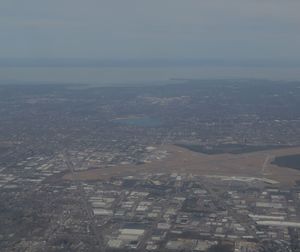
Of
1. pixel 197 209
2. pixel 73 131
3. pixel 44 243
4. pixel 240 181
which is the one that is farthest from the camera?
pixel 73 131

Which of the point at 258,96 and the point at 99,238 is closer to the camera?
the point at 99,238

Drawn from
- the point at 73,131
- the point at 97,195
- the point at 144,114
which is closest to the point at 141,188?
the point at 97,195

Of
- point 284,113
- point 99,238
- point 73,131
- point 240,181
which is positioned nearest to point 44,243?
point 99,238

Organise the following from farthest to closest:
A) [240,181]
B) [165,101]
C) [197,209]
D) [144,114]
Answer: [165,101] → [144,114] → [240,181] → [197,209]

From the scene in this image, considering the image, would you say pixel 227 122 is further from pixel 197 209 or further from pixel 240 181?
pixel 197 209

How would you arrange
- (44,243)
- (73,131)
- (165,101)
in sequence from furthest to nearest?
(165,101), (73,131), (44,243)

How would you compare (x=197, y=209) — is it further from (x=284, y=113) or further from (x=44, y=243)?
(x=284, y=113)
